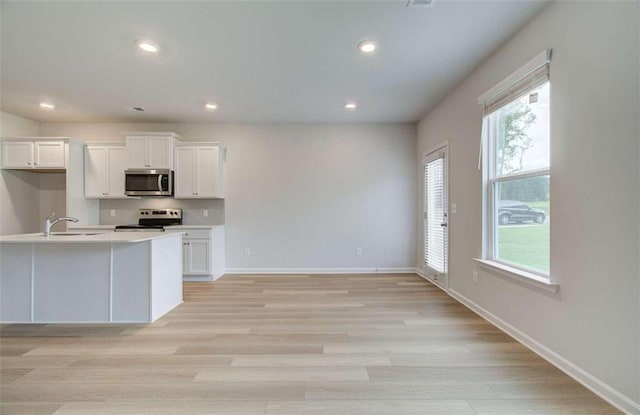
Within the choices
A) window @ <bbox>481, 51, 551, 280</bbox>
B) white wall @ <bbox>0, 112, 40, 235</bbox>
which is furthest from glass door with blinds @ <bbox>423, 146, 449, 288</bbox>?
white wall @ <bbox>0, 112, 40, 235</bbox>

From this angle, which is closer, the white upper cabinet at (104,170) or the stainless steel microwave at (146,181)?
the stainless steel microwave at (146,181)

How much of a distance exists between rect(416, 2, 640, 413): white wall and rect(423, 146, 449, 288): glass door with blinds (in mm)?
1689

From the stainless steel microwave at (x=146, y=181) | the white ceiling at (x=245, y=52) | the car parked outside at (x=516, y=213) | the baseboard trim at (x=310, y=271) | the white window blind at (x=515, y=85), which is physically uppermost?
the white ceiling at (x=245, y=52)

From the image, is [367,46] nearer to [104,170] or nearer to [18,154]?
[104,170]

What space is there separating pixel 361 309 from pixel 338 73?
273cm

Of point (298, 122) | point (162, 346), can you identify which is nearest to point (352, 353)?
point (162, 346)

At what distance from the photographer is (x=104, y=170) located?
5008 mm

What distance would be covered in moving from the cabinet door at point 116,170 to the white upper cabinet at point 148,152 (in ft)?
0.85

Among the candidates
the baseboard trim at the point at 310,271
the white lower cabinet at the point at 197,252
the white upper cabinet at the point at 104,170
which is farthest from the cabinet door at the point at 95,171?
the baseboard trim at the point at 310,271

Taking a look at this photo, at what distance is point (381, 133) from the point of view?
5.39m

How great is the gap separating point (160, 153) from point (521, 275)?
519 cm

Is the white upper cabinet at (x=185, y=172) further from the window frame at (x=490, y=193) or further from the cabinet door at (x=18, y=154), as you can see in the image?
the window frame at (x=490, y=193)

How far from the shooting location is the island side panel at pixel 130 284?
302 centimetres

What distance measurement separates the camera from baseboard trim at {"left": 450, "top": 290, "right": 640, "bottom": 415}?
1.68 meters
